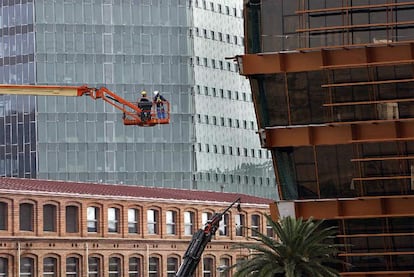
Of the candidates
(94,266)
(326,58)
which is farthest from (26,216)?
(326,58)

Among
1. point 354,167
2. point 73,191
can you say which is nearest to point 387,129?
point 354,167

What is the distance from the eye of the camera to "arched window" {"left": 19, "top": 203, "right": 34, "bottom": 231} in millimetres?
87188

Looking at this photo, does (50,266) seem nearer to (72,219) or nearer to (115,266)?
(72,219)

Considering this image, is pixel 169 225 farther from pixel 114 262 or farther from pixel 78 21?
pixel 78 21

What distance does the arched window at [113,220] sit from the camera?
94188 mm

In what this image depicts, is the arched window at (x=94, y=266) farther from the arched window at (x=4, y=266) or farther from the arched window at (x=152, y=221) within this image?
the arched window at (x=4, y=266)

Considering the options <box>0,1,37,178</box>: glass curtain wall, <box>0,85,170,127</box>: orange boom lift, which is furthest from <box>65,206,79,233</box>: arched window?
<box>0,1,37,178</box>: glass curtain wall

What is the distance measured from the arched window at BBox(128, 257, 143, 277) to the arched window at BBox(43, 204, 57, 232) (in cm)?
834

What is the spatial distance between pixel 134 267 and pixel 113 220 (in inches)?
158

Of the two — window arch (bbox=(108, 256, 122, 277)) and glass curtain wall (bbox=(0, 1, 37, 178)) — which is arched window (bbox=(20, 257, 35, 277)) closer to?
window arch (bbox=(108, 256, 122, 277))

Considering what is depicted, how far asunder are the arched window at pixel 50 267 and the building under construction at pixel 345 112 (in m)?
29.9

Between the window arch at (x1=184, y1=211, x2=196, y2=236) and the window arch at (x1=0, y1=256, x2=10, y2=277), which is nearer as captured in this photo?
the window arch at (x1=0, y1=256, x2=10, y2=277)

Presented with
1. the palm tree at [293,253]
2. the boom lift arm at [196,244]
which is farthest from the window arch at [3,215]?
the palm tree at [293,253]

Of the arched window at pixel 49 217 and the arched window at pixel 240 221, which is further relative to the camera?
the arched window at pixel 240 221
